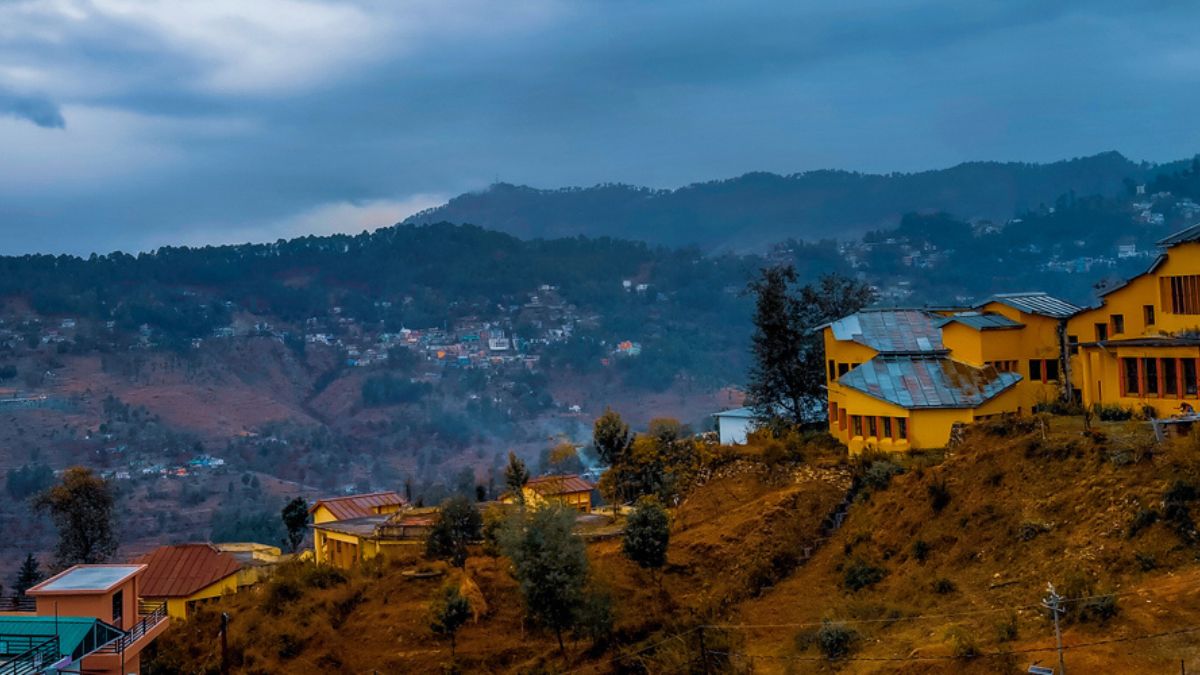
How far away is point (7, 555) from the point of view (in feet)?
306

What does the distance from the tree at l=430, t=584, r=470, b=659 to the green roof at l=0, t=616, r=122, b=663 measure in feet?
25.5

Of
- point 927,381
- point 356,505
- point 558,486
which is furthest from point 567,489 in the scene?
point 927,381

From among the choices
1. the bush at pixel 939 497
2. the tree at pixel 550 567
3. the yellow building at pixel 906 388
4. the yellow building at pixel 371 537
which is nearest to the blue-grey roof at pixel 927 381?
the yellow building at pixel 906 388

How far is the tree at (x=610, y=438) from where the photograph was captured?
36.8m

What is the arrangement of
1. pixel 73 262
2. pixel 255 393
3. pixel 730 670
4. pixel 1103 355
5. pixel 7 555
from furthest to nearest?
pixel 73 262
pixel 255 393
pixel 7 555
pixel 1103 355
pixel 730 670

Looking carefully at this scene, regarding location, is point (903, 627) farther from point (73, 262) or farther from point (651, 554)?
point (73, 262)

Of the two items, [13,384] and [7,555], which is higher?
[13,384]

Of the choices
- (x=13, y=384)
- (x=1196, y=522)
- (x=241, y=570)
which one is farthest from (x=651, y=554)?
(x=13, y=384)

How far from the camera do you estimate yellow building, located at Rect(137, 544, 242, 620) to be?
38.8 meters

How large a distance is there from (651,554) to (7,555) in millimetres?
83733

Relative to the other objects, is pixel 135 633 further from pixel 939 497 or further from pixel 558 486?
pixel 939 497

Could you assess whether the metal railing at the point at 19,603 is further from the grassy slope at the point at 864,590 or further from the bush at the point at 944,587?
the bush at the point at 944,587

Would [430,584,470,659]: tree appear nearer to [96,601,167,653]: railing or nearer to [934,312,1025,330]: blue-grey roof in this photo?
[96,601,167,653]: railing

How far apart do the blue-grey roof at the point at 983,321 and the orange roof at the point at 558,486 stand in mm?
15159
